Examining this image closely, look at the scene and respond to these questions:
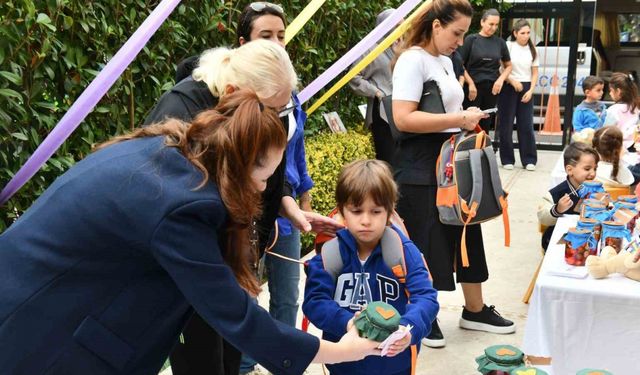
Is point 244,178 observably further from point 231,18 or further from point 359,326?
point 231,18

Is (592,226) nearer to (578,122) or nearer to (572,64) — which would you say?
(578,122)

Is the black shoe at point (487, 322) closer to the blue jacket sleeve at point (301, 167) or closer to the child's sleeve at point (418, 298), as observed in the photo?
the blue jacket sleeve at point (301, 167)

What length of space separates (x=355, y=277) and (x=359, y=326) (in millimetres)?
704

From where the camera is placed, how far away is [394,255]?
2.86 metres

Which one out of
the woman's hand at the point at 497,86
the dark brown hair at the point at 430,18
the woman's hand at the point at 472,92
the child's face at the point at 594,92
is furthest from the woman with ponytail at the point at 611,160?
the woman's hand at the point at 497,86

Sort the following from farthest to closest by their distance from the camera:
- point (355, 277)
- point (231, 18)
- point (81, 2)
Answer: point (231, 18)
point (81, 2)
point (355, 277)

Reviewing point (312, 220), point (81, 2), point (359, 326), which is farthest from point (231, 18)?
point (359, 326)

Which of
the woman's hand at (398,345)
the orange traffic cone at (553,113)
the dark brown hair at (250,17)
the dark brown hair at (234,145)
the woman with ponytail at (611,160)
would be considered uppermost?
the dark brown hair at (250,17)

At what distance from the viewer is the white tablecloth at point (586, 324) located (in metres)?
2.99

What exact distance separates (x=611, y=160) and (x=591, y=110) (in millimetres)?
2573

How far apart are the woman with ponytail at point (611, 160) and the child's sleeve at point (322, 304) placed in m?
2.66

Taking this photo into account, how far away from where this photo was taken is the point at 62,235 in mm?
1757

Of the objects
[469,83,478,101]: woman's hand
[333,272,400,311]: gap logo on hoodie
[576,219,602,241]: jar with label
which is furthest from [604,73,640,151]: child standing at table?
[333,272,400,311]: gap logo on hoodie

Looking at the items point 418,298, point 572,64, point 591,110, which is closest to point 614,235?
point 418,298
